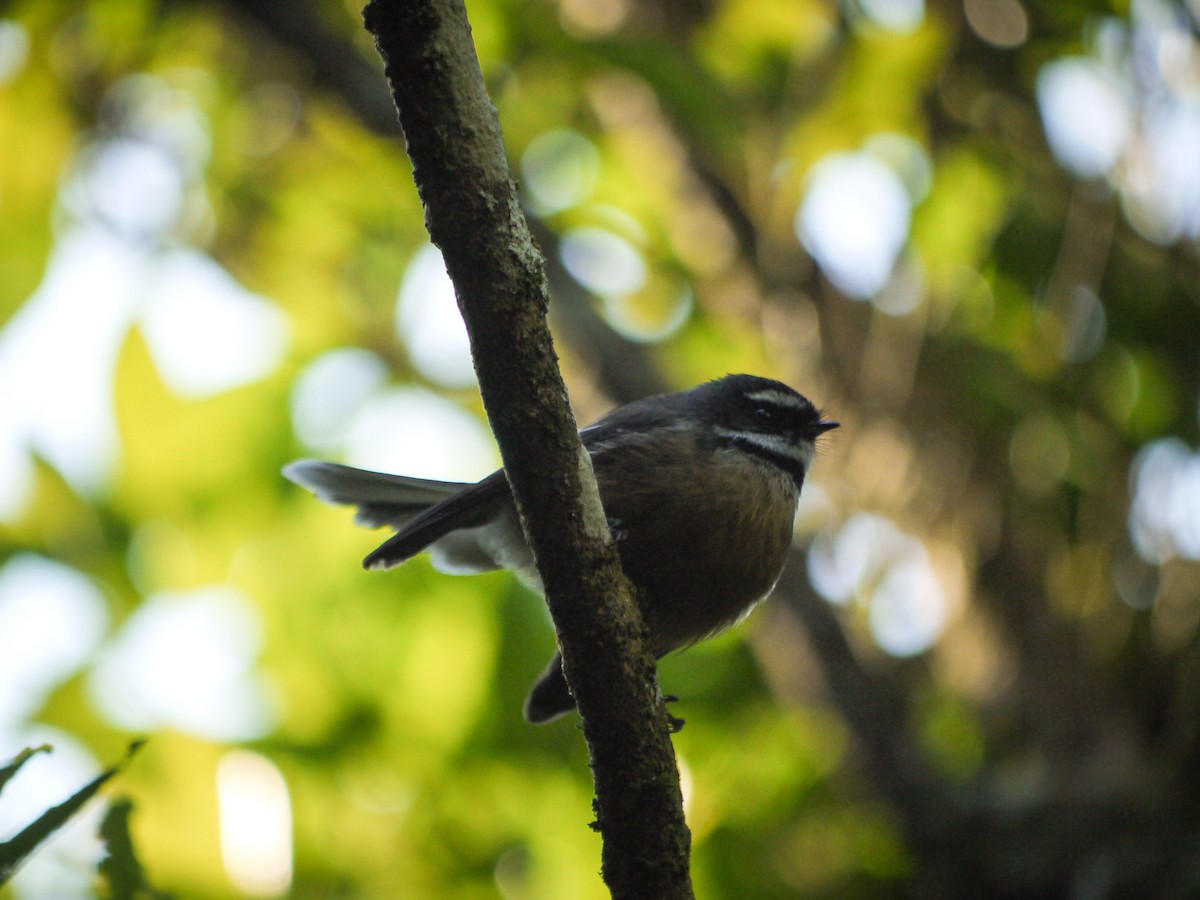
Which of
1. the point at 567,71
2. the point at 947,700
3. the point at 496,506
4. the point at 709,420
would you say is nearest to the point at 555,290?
the point at 567,71

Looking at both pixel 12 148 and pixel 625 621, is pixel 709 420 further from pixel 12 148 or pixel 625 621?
pixel 12 148

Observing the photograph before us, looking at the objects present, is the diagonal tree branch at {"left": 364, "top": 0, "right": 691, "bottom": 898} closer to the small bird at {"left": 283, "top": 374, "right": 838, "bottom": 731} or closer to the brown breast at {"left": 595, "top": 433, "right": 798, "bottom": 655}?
the small bird at {"left": 283, "top": 374, "right": 838, "bottom": 731}

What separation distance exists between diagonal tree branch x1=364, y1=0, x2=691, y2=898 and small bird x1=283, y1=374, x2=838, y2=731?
51 cm

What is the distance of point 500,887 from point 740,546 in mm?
1786

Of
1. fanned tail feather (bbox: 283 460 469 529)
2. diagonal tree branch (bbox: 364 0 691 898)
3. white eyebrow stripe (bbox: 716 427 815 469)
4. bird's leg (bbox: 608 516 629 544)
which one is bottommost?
diagonal tree branch (bbox: 364 0 691 898)

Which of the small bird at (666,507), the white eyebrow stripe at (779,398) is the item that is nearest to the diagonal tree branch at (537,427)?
the small bird at (666,507)

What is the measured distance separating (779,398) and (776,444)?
273 millimetres

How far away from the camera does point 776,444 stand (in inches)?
160

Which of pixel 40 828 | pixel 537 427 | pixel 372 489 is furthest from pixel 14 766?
pixel 372 489

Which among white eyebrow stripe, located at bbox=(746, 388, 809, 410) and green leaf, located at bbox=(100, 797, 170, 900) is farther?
white eyebrow stripe, located at bbox=(746, 388, 809, 410)

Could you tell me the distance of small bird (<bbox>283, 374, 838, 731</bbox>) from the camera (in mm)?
3381

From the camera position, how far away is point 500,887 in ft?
14.1

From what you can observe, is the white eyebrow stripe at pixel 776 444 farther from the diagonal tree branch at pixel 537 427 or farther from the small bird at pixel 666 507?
the diagonal tree branch at pixel 537 427

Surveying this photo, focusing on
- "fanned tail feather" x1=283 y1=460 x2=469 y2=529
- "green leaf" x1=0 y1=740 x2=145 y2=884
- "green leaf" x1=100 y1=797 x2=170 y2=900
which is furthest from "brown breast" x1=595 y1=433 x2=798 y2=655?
"green leaf" x1=0 y1=740 x2=145 y2=884
